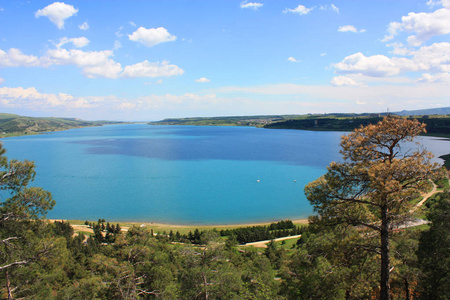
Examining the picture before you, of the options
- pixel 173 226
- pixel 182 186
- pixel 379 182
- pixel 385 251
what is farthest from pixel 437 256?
pixel 182 186

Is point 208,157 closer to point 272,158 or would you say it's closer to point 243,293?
point 272,158

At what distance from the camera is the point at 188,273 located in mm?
12039

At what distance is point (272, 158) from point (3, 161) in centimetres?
7778

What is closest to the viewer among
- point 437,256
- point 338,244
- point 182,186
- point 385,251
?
point 385,251

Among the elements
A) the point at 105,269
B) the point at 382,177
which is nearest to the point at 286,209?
the point at 105,269

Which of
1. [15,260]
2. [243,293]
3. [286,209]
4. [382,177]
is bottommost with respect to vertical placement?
[286,209]

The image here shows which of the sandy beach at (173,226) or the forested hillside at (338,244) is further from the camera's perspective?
the sandy beach at (173,226)

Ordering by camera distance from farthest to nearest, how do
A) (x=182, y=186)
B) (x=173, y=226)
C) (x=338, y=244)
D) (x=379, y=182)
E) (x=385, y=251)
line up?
(x=182, y=186) → (x=173, y=226) → (x=338, y=244) → (x=385, y=251) → (x=379, y=182)

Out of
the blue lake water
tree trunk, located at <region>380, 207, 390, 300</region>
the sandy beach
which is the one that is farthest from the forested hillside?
the blue lake water

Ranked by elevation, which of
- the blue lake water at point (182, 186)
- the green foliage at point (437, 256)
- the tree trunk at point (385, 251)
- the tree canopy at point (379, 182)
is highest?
the tree canopy at point (379, 182)

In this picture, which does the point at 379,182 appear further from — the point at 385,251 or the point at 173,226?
the point at 173,226

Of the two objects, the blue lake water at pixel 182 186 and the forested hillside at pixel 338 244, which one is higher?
the forested hillside at pixel 338 244

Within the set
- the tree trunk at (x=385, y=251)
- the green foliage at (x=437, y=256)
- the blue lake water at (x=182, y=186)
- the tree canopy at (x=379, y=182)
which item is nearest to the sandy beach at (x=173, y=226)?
the blue lake water at (x=182, y=186)

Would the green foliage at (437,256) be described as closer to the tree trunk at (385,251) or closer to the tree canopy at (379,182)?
the tree trunk at (385,251)
